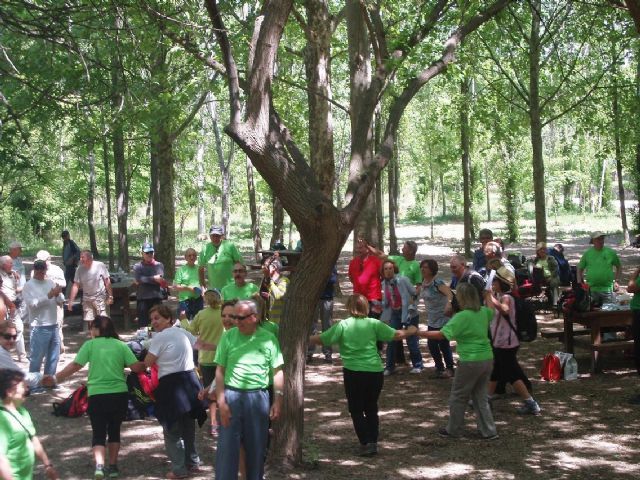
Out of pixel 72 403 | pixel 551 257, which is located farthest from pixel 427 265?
pixel 551 257

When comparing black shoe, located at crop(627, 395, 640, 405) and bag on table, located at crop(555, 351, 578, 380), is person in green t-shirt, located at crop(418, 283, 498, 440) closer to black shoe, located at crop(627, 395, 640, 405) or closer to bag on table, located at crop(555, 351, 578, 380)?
black shoe, located at crop(627, 395, 640, 405)

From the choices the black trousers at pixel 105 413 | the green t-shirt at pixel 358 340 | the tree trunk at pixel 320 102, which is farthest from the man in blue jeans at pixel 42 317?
the tree trunk at pixel 320 102

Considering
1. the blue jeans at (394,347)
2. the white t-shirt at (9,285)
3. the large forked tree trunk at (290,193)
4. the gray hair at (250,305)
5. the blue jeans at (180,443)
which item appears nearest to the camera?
the gray hair at (250,305)

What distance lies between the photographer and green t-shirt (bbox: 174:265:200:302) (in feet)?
42.5

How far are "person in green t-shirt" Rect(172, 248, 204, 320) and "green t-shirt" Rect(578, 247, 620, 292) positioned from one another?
5969 mm

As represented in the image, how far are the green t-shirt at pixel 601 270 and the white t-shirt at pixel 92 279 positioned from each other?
7623 millimetres

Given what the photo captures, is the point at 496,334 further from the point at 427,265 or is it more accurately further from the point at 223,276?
the point at 223,276

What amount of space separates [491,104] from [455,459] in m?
19.2

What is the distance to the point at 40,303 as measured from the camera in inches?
455

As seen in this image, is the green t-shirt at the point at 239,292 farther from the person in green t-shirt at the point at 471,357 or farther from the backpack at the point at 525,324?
the backpack at the point at 525,324

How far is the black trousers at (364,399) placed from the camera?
27.0ft

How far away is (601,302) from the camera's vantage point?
41.8 feet

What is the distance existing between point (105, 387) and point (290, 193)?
238 cm

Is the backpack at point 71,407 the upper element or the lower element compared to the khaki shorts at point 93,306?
lower
